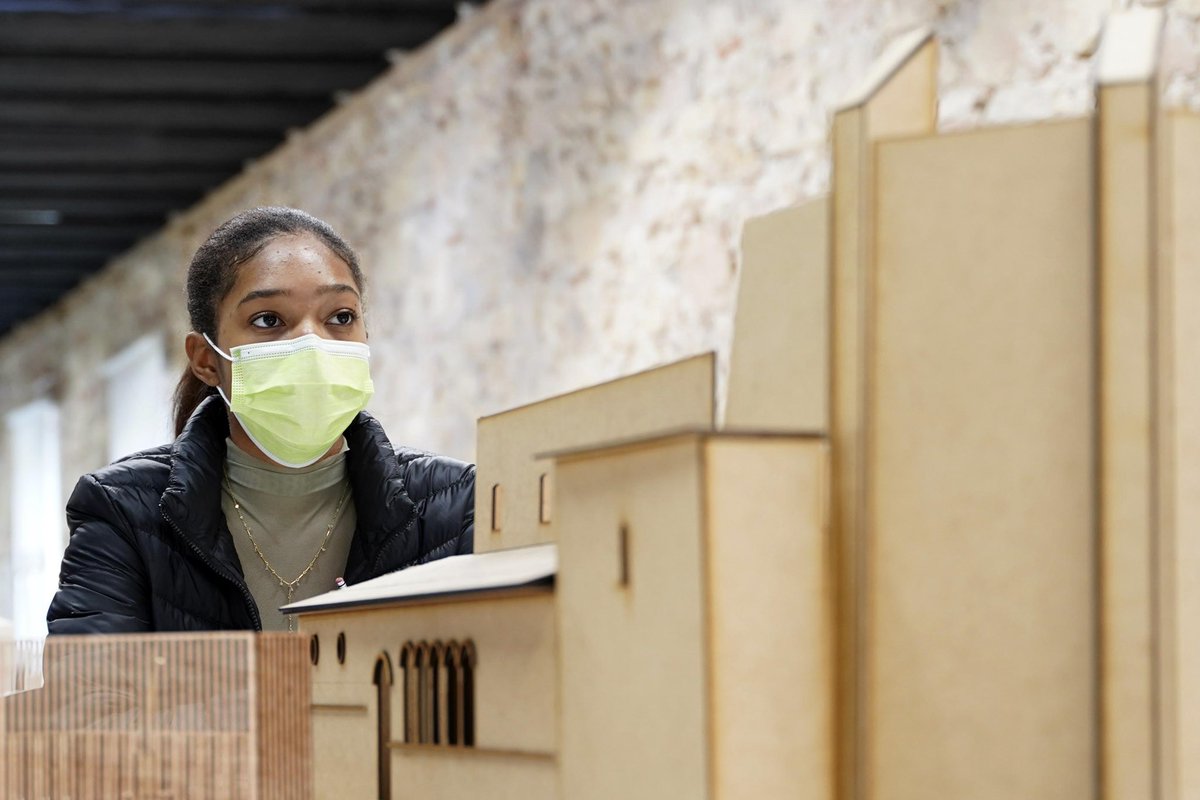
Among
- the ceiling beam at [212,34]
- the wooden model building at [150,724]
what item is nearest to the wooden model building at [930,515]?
the wooden model building at [150,724]

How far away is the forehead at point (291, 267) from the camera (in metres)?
1.99

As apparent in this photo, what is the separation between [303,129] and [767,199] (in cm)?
400

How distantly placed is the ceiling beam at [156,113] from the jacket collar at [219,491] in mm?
5291

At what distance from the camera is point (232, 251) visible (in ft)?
6.83

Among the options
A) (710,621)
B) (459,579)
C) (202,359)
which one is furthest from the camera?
(202,359)

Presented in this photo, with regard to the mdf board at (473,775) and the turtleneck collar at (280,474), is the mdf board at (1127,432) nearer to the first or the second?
the mdf board at (473,775)

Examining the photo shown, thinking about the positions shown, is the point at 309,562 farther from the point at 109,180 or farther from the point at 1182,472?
the point at 109,180

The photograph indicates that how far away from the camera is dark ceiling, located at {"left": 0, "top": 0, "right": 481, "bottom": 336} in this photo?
5.99m

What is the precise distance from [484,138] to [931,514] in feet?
17.8

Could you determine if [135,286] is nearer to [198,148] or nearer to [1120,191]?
[198,148]

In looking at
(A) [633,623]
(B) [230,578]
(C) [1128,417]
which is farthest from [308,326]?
(C) [1128,417]

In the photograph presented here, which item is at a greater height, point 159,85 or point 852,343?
point 159,85

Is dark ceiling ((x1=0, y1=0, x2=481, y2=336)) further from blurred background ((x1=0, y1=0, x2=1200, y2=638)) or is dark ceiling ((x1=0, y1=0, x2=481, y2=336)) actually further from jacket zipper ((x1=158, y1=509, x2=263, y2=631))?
jacket zipper ((x1=158, y1=509, x2=263, y2=631))

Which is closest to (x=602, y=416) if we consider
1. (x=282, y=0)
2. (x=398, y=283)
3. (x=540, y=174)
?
(x=540, y=174)
